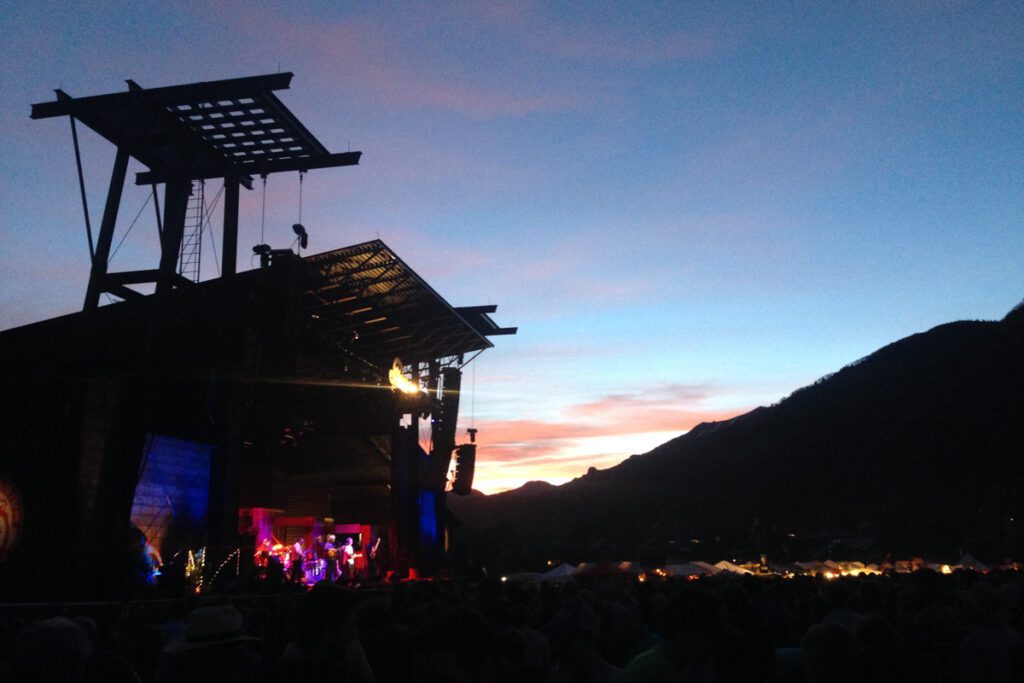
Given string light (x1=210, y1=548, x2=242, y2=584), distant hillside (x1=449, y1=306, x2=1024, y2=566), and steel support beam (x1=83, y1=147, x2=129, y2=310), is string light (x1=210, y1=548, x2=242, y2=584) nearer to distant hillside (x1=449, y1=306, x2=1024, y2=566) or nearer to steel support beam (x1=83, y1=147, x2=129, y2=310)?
steel support beam (x1=83, y1=147, x2=129, y2=310)

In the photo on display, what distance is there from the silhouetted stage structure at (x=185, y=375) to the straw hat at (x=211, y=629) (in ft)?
46.0

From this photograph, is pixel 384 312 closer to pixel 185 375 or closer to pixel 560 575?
pixel 185 375

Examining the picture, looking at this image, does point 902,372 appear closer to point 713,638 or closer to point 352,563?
point 352,563

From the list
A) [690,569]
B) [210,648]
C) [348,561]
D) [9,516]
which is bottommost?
[690,569]

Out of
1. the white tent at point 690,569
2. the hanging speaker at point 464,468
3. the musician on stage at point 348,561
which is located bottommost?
the white tent at point 690,569

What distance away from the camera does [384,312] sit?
2691 centimetres

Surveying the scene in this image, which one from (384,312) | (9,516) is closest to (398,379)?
(384,312)

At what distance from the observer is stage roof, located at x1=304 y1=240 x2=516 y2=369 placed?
23062 mm

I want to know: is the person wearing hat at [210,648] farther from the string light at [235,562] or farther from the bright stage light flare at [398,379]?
the bright stage light flare at [398,379]

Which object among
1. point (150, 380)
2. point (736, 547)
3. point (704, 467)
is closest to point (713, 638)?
point (150, 380)

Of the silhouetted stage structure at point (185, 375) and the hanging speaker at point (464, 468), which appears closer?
the silhouetted stage structure at point (185, 375)

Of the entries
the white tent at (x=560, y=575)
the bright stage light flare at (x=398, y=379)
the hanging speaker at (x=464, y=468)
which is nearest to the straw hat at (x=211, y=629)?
the white tent at (x=560, y=575)

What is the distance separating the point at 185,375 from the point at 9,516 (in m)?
4.73

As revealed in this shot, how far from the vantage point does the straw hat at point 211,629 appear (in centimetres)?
312
